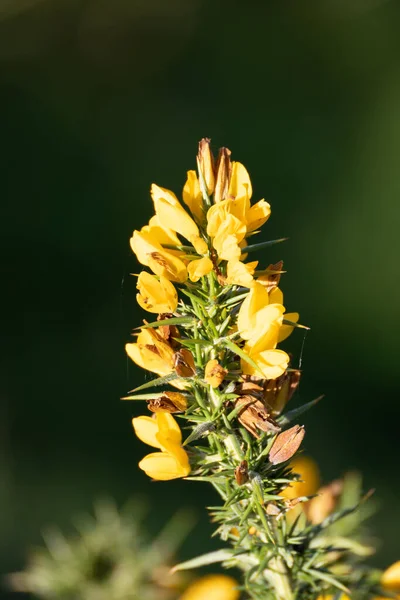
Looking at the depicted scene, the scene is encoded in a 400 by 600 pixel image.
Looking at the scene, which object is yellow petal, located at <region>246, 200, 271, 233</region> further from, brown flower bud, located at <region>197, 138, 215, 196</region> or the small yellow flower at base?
the small yellow flower at base

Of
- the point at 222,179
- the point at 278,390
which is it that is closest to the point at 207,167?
the point at 222,179

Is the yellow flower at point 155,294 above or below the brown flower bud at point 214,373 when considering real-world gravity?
above

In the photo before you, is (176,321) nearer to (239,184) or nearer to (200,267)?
(200,267)

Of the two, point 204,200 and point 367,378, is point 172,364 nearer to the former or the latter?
point 204,200

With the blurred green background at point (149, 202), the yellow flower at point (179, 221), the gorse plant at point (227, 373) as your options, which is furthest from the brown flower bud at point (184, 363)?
the blurred green background at point (149, 202)

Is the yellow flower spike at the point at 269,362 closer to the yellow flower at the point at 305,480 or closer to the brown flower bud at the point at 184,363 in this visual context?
the brown flower bud at the point at 184,363
